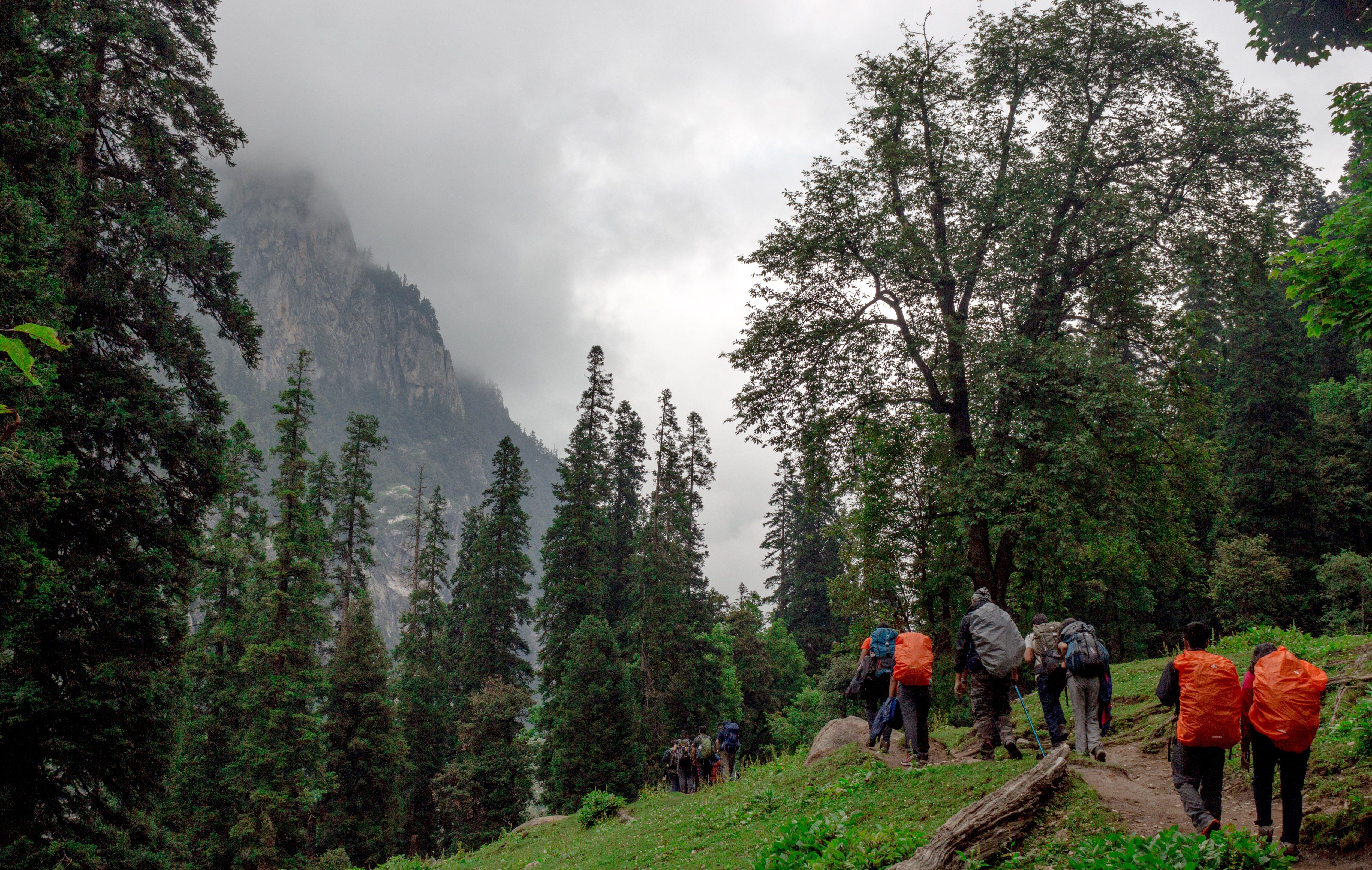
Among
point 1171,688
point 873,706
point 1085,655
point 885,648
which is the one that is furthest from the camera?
point 873,706

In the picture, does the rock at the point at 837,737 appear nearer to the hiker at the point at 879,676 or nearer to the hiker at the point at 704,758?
the hiker at the point at 879,676

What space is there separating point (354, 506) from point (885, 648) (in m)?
34.2

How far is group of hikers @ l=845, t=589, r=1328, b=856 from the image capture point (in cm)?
553

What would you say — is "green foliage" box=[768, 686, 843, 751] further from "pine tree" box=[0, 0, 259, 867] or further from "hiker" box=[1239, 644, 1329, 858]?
"hiker" box=[1239, 644, 1329, 858]

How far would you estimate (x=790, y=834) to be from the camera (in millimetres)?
7035

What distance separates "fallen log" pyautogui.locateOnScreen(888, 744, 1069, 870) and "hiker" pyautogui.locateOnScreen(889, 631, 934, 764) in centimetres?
289

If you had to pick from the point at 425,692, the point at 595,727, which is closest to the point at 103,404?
the point at 595,727

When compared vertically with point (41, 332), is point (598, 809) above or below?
below

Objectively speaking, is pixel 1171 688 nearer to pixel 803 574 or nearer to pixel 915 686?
pixel 915 686

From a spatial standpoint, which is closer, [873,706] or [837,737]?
[873,706]

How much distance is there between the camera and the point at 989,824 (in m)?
5.47

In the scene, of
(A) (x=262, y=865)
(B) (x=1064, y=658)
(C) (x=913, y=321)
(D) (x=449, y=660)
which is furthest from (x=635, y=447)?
(B) (x=1064, y=658)

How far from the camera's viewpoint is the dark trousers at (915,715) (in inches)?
349

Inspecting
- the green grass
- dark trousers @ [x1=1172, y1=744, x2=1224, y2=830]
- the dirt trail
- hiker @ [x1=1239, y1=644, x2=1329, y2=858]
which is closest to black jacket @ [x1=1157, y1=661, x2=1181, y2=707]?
dark trousers @ [x1=1172, y1=744, x2=1224, y2=830]
